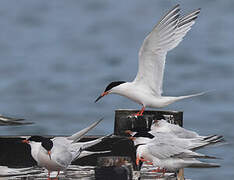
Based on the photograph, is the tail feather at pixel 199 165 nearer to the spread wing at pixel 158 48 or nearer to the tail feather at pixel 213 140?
the tail feather at pixel 213 140

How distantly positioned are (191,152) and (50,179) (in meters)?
1.12

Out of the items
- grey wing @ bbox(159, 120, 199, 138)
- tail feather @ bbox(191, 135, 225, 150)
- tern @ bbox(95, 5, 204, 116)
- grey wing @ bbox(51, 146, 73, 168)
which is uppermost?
tern @ bbox(95, 5, 204, 116)

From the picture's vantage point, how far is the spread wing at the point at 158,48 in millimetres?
5422

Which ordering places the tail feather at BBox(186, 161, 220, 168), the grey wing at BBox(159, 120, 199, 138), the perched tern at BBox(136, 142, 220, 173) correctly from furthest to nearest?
the grey wing at BBox(159, 120, 199, 138)
the perched tern at BBox(136, 142, 220, 173)
the tail feather at BBox(186, 161, 220, 168)

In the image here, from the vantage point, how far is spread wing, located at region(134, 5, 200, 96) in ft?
17.8

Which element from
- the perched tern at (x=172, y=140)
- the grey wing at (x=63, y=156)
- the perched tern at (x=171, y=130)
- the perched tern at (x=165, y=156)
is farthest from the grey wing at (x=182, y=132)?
the grey wing at (x=63, y=156)

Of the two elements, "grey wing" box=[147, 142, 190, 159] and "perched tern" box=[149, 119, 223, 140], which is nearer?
"grey wing" box=[147, 142, 190, 159]

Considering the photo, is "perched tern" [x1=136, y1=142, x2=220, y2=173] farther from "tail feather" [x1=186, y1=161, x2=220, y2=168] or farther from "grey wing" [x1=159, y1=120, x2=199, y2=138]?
"grey wing" [x1=159, y1=120, x2=199, y2=138]

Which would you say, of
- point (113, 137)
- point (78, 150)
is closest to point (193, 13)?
point (113, 137)

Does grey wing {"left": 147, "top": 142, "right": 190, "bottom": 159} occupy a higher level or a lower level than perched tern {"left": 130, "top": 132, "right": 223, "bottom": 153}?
lower

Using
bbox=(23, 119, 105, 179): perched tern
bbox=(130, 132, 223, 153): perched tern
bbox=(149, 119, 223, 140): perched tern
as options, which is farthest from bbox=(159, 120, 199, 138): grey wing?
bbox=(23, 119, 105, 179): perched tern

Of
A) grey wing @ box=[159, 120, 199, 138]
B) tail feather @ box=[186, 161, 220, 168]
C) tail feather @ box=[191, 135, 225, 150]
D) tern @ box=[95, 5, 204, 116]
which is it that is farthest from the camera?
tern @ box=[95, 5, 204, 116]

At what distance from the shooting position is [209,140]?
454cm

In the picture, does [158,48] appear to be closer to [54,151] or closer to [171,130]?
[171,130]
